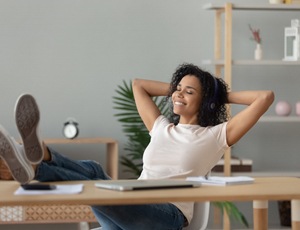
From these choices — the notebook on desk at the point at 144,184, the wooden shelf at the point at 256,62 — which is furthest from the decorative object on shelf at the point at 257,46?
the notebook on desk at the point at 144,184

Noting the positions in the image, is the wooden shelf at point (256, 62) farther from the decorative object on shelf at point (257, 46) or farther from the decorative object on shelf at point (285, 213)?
the decorative object on shelf at point (285, 213)

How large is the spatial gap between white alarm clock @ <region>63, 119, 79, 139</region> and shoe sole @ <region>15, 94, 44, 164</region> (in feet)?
7.96

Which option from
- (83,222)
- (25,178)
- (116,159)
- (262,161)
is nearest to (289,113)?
(262,161)

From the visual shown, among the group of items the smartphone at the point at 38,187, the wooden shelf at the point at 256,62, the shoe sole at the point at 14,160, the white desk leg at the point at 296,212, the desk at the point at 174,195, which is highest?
the wooden shelf at the point at 256,62

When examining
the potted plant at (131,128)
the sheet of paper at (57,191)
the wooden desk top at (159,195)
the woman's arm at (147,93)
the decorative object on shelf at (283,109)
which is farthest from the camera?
the decorative object on shelf at (283,109)

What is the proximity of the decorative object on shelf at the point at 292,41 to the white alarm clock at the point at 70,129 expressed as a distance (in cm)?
146

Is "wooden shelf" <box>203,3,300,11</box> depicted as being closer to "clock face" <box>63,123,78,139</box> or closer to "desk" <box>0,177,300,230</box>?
"clock face" <box>63,123,78,139</box>

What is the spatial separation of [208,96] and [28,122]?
3.55ft

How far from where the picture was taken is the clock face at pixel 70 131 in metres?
5.20

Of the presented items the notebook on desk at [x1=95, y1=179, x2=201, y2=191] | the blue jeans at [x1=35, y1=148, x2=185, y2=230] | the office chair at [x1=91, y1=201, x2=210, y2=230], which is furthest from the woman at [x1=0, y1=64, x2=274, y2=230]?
the notebook on desk at [x1=95, y1=179, x2=201, y2=191]

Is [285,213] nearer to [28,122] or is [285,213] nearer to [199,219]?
[199,219]

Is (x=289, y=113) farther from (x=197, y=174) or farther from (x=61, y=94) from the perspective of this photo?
(x=197, y=174)

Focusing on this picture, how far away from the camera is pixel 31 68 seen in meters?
5.44

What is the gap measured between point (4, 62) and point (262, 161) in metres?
1.89
